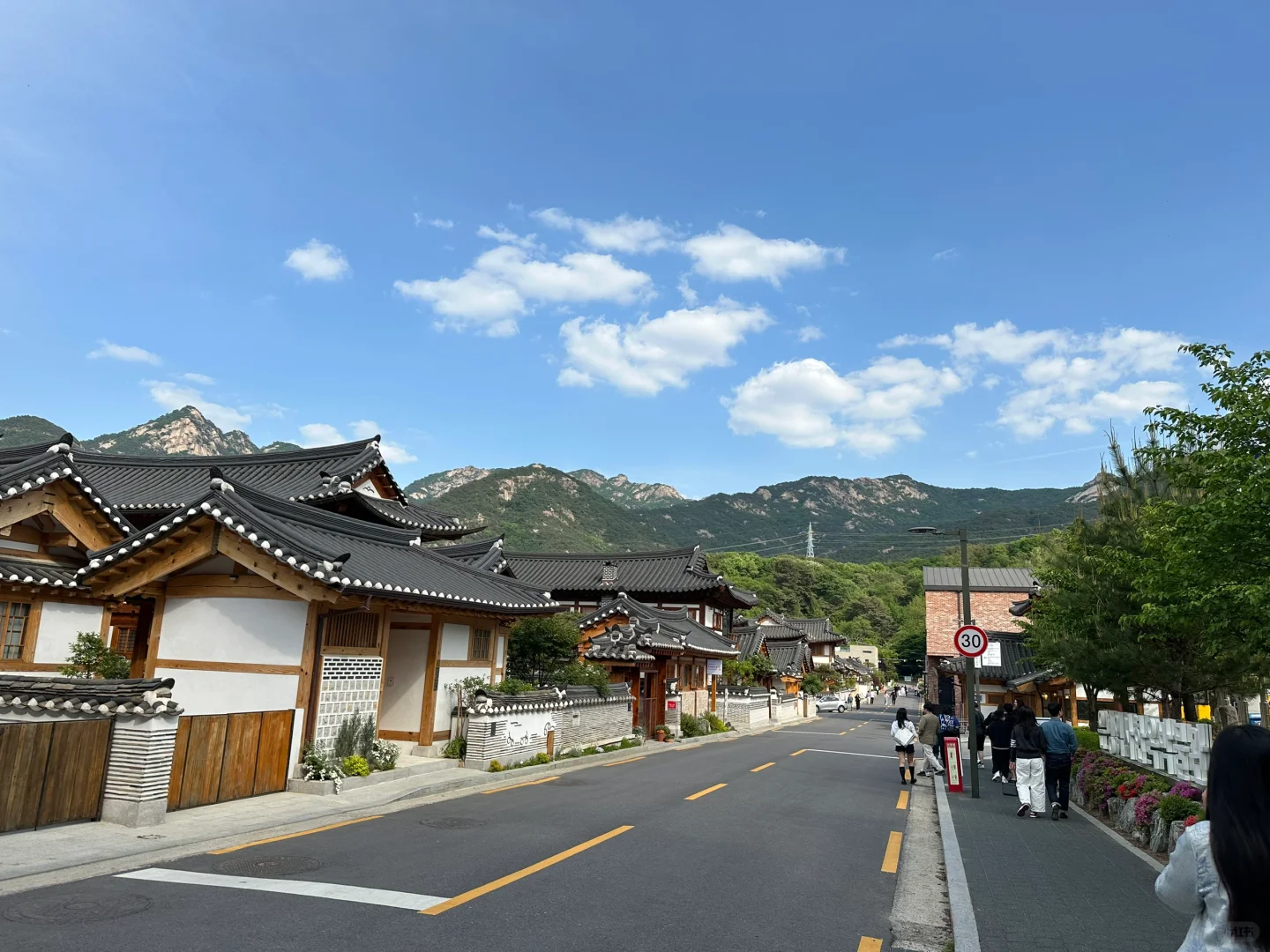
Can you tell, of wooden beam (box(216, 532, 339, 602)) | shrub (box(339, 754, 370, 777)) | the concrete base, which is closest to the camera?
the concrete base

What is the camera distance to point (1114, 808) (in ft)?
42.1

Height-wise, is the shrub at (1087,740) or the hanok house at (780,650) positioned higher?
the hanok house at (780,650)

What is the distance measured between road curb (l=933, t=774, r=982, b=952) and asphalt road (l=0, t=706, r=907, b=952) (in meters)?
0.65

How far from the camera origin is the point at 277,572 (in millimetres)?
13227

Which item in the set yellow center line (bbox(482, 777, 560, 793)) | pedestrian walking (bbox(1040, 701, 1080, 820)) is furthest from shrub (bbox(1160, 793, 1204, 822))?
yellow center line (bbox(482, 777, 560, 793))

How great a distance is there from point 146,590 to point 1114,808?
1694 centimetres

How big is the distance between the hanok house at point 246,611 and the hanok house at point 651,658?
7.74 metres

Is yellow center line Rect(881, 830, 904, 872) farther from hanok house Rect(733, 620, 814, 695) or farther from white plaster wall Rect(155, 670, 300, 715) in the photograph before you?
hanok house Rect(733, 620, 814, 695)

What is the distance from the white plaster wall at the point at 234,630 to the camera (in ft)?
44.5

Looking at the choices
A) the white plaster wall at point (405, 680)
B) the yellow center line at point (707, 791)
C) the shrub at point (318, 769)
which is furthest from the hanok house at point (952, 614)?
the shrub at point (318, 769)

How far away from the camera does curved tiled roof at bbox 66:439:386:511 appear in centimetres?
2339

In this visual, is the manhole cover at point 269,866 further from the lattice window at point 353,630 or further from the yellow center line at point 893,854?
the yellow center line at point 893,854

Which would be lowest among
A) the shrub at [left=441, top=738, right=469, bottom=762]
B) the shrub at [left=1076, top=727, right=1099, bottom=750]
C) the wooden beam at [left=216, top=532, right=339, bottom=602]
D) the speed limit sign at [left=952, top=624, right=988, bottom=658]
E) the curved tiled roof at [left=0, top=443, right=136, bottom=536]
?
the shrub at [left=441, top=738, right=469, bottom=762]

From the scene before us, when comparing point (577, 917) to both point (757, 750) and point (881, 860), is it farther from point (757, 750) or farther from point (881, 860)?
point (757, 750)
